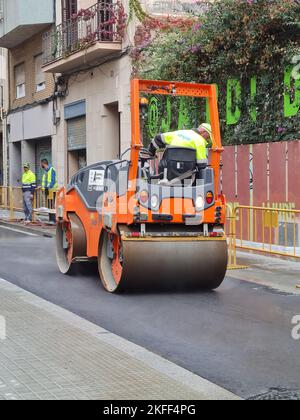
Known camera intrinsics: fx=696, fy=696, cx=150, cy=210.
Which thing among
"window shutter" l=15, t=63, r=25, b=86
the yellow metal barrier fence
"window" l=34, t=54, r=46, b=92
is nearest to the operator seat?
the yellow metal barrier fence

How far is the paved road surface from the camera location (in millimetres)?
5422

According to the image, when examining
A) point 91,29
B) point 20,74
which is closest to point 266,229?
point 91,29

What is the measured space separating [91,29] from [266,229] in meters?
10.6

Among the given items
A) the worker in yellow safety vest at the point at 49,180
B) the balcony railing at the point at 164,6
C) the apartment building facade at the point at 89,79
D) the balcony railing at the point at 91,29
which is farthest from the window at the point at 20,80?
the balcony railing at the point at 164,6

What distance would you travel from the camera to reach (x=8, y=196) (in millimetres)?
22469

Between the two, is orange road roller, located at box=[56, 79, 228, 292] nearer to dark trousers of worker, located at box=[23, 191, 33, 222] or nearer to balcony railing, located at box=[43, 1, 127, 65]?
balcony railing, located at box=[43, 1, 127, 65]

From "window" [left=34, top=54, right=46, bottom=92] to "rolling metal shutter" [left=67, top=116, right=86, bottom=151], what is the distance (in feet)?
8.48

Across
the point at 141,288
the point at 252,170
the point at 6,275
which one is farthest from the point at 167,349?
the point at 252,170

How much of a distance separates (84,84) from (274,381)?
686 inches

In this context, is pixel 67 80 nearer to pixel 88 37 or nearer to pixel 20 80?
pixel 88 37

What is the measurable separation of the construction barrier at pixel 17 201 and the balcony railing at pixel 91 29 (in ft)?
13.9

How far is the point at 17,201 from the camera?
22.1m

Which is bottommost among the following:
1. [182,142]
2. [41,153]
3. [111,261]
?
[111,261]
